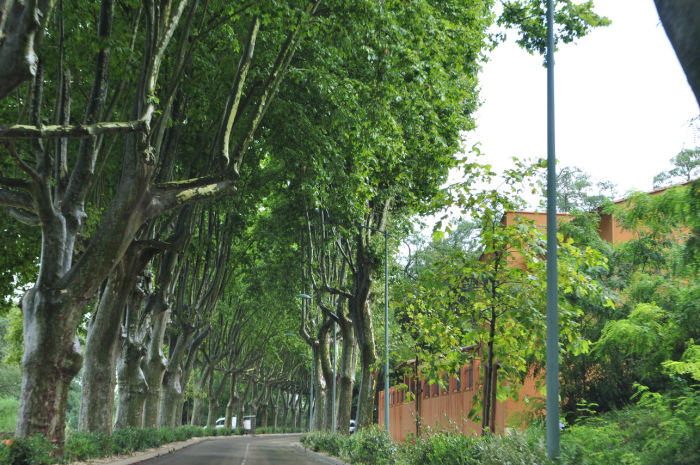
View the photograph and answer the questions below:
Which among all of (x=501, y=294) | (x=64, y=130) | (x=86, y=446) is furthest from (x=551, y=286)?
(x=86, y=446)

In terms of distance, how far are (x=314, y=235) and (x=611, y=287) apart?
12405mm

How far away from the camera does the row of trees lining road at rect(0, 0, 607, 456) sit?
35.6ft

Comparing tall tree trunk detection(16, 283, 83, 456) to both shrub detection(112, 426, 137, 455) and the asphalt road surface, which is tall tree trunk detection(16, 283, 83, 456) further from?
the asphalt road surface

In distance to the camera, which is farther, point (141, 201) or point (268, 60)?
point (268, 60)

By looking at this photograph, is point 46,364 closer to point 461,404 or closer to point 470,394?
point 470,394

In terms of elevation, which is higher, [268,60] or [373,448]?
[268,60]

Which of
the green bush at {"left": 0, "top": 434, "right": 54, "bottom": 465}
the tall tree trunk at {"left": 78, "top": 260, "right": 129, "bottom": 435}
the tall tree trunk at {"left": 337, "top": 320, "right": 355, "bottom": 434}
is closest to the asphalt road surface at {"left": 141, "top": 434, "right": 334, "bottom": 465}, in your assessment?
the tall tree trunk at {"left": 337, "top": 320, "right": 355, "bottom": 434}

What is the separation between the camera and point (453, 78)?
58.9ft

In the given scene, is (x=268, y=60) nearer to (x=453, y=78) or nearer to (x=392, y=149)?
(x=392, y=149)

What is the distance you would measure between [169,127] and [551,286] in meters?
10.5

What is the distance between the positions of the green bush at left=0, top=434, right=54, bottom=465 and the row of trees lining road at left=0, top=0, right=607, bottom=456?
0.63 m

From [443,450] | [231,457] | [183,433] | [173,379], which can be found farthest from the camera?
[183,433]

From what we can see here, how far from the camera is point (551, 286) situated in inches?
371

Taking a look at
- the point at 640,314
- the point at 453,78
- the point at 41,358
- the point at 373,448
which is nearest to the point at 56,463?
the point at 41,358
